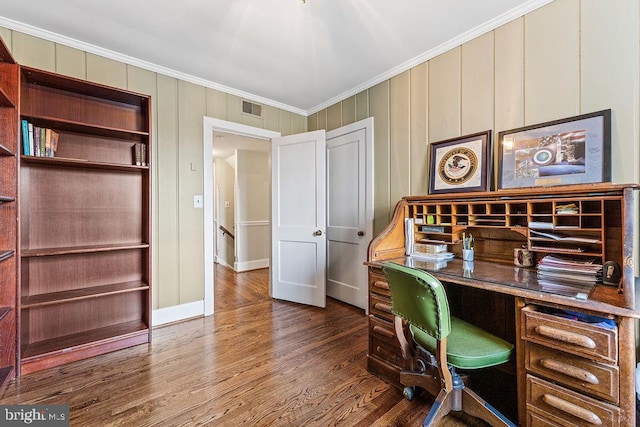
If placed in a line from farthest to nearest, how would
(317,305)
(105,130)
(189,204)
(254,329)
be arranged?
(317,305), (189,204), (254,329), (105,130)

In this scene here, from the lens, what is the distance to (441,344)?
1271 millimetres

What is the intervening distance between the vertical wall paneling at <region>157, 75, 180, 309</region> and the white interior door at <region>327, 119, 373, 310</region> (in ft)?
5.36

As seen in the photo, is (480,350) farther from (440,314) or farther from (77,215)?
(77,215)

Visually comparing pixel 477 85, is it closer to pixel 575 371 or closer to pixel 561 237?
pixel 561 237

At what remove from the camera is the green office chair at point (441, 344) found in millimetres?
1237

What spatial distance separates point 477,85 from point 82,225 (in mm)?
3269

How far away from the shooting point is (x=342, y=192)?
126 inches

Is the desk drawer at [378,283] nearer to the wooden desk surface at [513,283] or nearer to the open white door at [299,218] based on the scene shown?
the wooden desk surface at [513,283]

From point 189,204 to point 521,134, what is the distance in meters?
2.85

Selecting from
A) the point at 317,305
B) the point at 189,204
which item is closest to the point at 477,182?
the point at 317,305

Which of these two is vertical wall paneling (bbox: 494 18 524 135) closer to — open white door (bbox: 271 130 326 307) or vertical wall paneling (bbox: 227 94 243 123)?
open white door (bbox: 271 130 326 307)

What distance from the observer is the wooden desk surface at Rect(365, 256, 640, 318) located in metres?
1.08

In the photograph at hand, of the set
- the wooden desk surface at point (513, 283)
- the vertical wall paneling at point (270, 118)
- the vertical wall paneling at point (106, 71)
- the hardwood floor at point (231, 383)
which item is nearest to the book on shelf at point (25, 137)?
the vertical wall paneling at point (106, 71)

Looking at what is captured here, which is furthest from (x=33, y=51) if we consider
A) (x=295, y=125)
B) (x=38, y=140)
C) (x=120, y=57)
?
(x=295, y=125)
